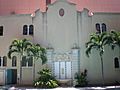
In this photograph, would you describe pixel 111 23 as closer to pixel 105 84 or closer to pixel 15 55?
pixel 105 84

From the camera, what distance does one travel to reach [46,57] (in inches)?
1542

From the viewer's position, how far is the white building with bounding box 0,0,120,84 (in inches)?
1549

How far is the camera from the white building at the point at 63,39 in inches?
1549

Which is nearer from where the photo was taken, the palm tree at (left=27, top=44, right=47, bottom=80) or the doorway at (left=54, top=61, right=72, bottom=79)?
the palm tree at (left=27, top=44, right=47, bottom=80)

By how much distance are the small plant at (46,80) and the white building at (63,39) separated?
1.72 metres

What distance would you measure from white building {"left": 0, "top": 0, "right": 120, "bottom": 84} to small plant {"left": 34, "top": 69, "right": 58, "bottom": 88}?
1.72 metres

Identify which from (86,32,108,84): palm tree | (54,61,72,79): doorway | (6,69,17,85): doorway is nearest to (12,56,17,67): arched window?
(6,69,17,85): doorway

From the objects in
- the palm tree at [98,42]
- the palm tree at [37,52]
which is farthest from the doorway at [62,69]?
the palm tree at [98,42]

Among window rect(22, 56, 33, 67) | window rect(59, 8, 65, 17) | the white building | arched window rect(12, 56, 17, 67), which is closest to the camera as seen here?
the white building

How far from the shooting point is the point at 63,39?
1575 inches

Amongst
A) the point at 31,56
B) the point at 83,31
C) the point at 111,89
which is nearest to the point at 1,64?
the point at 31,56

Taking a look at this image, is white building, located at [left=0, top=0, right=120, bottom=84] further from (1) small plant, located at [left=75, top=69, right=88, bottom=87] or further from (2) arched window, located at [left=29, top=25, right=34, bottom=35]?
(1) small plant, located at [left=75, top=69, right=88, bottom=87]

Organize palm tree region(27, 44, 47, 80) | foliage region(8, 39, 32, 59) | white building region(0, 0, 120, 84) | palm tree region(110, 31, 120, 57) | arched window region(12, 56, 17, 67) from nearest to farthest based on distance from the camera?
palm tree region(110, 31, 120, 57)
palm tree region(27, 44, 47, 80)
foliage region(8, 39, 32, 59)
white building region(0, 0, 120, 84)
arched window region(12, 56, 17, 67)

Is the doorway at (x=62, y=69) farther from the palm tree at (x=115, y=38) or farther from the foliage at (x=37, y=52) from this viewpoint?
the palm tree at (x=115, y=38)
